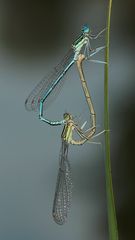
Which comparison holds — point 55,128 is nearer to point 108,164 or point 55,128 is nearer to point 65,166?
point 65,166

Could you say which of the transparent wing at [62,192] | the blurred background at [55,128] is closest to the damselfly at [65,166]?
the transparent wing at [62,192]

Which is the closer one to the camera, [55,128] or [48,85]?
[48,85]

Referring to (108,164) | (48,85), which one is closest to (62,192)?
(48,85)

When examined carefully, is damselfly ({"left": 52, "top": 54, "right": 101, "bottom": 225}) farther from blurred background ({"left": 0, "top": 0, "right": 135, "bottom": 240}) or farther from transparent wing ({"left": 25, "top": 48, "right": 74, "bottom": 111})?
blurred background ({"left": 0, "top": 0, "right": 135, "bottom": 240})

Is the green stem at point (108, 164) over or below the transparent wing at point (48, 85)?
below

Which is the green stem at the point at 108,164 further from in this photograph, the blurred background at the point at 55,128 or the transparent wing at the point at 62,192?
the blurred background at the point at 55,128

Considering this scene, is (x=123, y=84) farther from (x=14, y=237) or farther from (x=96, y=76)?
(x=14, y=237)

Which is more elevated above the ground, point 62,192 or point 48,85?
point 48,85

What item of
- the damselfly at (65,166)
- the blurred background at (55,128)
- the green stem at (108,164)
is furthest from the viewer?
the blurred background at (55,128)

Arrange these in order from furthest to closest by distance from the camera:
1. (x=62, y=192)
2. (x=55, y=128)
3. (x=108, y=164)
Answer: (x=55, y=128) < (x=62, y=192) < (x=108, y=164)

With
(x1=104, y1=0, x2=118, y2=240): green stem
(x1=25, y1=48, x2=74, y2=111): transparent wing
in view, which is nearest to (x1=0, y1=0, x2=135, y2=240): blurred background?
(x1=25, y1=48, x2=74, y2=111): transparent wing
